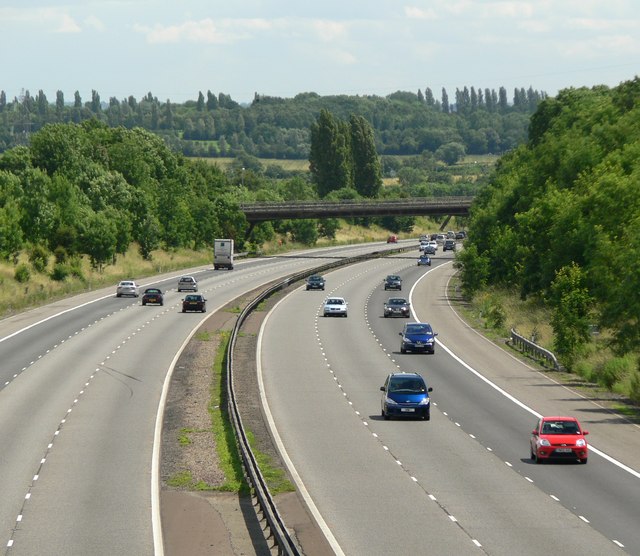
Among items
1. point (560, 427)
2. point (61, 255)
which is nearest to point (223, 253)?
point (61, 255)

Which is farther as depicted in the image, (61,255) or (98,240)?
(98,240)

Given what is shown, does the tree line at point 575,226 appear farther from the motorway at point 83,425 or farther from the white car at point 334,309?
the motorway at point 83,425

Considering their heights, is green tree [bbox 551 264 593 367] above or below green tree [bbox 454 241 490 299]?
above

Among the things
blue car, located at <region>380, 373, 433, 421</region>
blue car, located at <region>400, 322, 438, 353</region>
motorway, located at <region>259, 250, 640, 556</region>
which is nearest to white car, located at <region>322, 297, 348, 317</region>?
motorway, located at <region>259, 250, 640, 556</region>

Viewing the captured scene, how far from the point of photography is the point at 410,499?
34.8m

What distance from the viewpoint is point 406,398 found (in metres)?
50.4

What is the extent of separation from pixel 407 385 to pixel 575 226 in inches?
1670

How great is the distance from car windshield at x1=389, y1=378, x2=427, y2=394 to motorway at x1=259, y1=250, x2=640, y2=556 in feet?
4.01

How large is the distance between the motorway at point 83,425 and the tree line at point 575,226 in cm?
2117

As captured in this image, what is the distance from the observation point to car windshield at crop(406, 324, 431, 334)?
74938 mm

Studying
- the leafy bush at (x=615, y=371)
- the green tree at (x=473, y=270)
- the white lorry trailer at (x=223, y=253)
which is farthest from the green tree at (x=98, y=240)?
the leafy bush at (x=615, y=371)

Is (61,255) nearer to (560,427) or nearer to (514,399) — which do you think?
(514,399)

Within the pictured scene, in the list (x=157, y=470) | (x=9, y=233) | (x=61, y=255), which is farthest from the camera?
(x=61, y=255)

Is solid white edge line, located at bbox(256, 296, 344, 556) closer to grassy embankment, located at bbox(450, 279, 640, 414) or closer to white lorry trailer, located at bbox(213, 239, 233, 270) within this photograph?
grassy embankment, located at bbox(450, 279, 640, 414)
